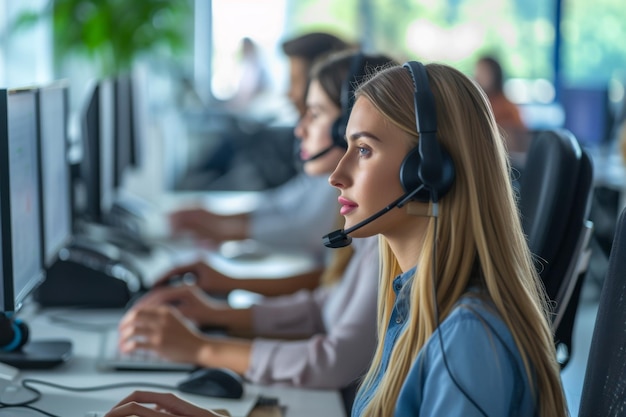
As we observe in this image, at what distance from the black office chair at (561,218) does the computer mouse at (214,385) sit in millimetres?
505

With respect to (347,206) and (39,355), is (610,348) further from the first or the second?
(39,355)

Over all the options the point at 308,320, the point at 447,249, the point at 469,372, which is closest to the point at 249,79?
the point at 308,320

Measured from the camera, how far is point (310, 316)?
1.99 m

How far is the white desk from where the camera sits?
136cm

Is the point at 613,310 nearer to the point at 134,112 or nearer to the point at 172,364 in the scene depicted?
the point at 172,364

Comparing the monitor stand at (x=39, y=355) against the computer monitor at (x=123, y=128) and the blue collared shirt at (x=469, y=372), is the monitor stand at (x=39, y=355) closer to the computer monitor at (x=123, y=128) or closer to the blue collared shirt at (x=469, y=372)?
the blue collared shirt at (x=469, y=372)

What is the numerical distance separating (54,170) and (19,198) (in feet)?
1.21

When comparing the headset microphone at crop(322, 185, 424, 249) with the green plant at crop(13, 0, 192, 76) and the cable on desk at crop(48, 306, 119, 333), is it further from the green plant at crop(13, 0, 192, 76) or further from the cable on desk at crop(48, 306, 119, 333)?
the green plant at crop(13, 0, 192, 76)

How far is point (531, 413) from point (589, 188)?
1.78ft

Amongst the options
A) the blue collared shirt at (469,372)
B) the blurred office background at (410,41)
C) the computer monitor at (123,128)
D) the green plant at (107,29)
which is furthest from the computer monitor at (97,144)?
the blurred office background at (410,41)

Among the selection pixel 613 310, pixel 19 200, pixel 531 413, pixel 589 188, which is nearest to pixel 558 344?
pixel 589 188

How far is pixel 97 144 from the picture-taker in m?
2.21

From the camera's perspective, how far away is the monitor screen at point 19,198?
1.30 m

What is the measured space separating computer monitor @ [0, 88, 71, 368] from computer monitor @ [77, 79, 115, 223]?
0.60 m
